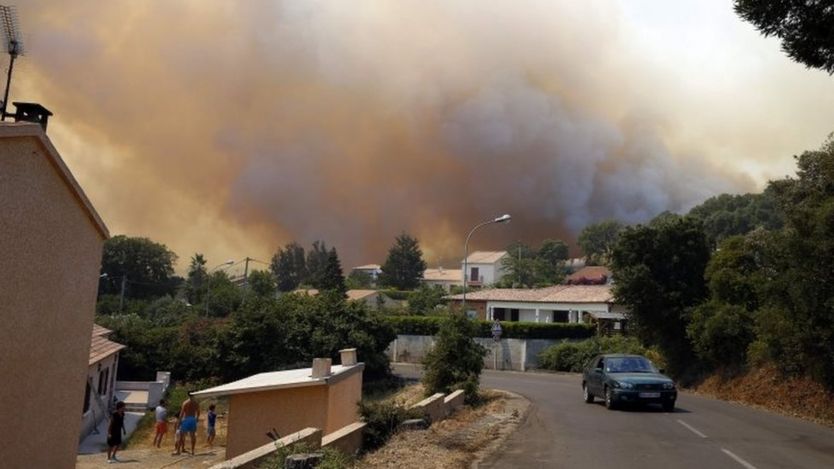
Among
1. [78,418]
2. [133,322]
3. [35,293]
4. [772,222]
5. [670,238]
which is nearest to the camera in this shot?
[35,293]

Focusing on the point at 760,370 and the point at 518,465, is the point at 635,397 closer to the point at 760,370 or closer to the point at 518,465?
the point at 518,465

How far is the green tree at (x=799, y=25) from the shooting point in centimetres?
1078

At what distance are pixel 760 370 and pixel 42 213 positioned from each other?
76.6ft

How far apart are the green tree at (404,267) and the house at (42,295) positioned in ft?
334

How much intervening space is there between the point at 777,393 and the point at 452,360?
1091 centimetres

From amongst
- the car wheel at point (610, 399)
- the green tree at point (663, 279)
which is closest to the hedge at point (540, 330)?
the green tree at point (663, 279)

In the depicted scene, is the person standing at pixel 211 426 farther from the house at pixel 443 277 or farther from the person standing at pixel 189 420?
the house at pixel 443 277

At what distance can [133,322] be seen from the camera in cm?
4547

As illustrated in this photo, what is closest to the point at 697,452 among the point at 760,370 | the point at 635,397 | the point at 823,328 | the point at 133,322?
the point at 635,397

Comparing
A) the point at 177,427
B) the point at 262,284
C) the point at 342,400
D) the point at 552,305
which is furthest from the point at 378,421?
the point at 262,284

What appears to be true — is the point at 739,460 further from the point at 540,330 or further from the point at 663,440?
the point at 540,330

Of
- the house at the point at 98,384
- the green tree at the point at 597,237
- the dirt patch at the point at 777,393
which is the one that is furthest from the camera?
the green tree at the point at 597,237

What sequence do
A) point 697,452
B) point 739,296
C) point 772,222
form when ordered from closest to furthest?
point 697,452
point 739,296
point 772,222

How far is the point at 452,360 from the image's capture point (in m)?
19.2
